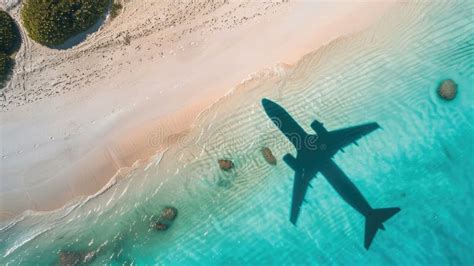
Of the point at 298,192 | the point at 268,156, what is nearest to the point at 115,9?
the point at 268,156

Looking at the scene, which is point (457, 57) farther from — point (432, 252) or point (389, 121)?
point (432, 252)

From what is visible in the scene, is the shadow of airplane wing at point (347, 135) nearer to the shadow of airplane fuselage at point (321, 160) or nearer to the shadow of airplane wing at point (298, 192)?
the shadow of airplane fuselage at point (321, 160)

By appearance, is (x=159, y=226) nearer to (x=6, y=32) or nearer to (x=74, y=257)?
(x=74, y=257)

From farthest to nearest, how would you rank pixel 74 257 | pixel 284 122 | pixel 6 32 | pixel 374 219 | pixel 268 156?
pixel 374 219 → pixel 74 257 → pixel 268 156 → pixel 284 122 → pixel 6 32

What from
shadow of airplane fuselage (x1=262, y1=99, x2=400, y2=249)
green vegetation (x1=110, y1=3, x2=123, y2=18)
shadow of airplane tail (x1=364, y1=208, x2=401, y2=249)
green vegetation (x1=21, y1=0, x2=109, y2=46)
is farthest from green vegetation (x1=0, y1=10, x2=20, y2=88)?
shadow of airplane tail (x1=364, y1=208, x2=401, y2=249)

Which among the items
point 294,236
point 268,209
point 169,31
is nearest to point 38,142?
point 169,31

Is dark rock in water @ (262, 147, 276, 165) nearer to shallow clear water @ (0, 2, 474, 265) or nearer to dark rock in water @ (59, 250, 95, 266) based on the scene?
shallow clear water @ (0, 2, 474, 265)

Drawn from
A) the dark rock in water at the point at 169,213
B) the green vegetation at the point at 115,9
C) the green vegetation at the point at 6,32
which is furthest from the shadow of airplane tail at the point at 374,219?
the green vegetation at the point at 6,32
